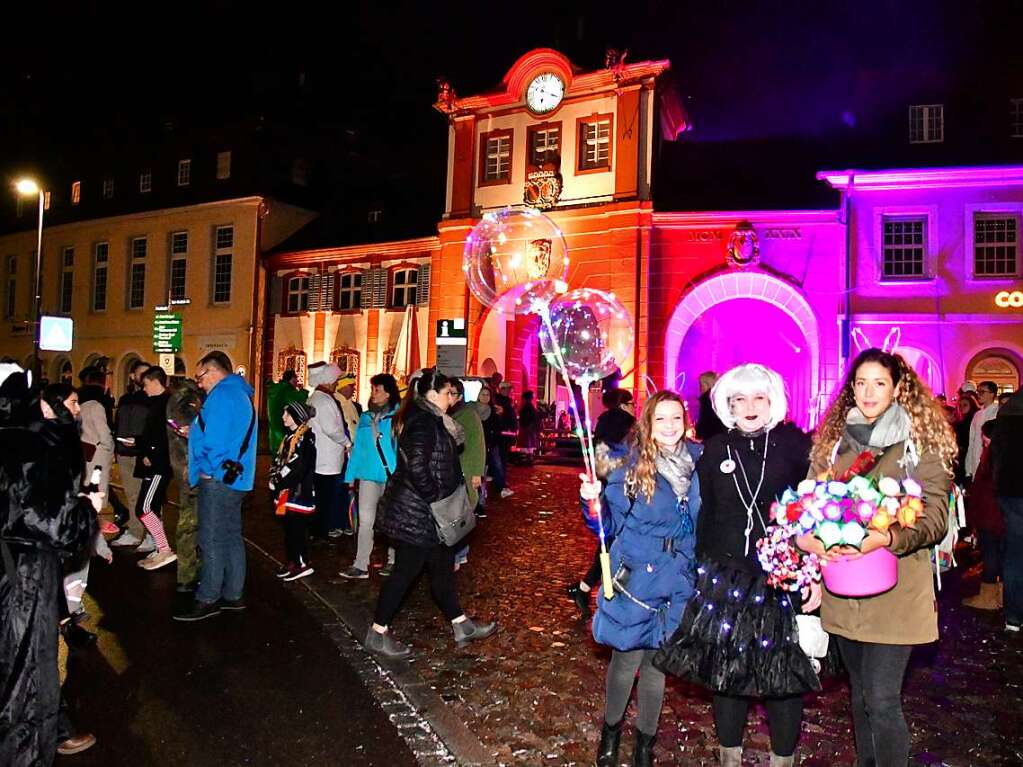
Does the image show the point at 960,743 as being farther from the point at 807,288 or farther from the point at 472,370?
the point at 472,370

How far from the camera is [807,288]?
2280 centimetres

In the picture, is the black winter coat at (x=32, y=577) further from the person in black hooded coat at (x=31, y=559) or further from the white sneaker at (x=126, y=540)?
the white sneaker at (x=126, y=540)

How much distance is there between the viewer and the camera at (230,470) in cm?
672

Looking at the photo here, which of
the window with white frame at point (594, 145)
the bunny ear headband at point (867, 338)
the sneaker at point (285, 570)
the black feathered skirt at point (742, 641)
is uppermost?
the window with white frame at point (594, 145)

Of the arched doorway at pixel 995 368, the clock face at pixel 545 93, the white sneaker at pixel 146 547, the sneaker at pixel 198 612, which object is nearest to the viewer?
the sneaker at pixel 198 612

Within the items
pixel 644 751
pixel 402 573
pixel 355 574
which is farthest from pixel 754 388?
pixel 355 574

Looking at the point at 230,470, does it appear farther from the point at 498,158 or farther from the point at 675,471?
the point at 498,158

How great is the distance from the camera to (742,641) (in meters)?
Result: 3.66

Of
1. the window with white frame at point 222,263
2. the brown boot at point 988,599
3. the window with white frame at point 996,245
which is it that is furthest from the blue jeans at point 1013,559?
the window with white frame at point 222,263

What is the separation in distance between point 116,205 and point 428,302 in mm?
18442

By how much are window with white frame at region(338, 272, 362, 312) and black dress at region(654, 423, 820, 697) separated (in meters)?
28.2

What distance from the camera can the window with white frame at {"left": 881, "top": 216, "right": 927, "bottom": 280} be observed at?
22312 millimetres

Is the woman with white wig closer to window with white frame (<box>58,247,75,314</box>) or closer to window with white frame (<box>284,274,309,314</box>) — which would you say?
window with white frame (<box>284,274,309,314</box>)

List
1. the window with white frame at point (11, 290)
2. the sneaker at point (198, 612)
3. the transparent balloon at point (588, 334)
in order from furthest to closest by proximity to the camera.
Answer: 1. the window with white frame at point (11, 290)
2. the sneaker at point (198, 612)
3. the transparent balloon at point (588, 334)
